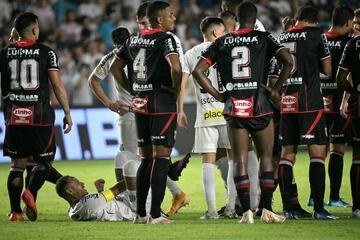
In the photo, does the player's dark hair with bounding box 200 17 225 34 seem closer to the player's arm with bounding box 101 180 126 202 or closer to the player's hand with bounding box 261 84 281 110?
the player's hand with bounding box 261 84 281 110

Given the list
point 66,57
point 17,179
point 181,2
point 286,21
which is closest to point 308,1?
point 181,2

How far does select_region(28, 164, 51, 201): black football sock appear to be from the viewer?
11.2 metres

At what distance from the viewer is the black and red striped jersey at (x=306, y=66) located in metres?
10.7

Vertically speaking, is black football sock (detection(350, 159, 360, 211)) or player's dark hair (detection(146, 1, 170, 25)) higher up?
player's dark hair (detection(146, 1, 170, 25))

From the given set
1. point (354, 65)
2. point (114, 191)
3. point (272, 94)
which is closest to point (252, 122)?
point (272, 94)

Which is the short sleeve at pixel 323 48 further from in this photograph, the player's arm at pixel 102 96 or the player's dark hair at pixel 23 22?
the player's dark hair at pixel 23 22

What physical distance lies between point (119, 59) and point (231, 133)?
152cm

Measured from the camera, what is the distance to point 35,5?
2362 cm

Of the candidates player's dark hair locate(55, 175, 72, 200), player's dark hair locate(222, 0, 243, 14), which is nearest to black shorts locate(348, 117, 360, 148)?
player's dark hair locate(222, 0, 243, 14)

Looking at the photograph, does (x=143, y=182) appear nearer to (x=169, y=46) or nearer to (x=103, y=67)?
(x=169, y=46)

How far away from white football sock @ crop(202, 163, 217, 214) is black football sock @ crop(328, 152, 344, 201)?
1.83 m

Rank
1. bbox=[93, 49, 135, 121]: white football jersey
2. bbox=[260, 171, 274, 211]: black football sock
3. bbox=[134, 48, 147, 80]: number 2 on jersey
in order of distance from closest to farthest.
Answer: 1. bbox=[260, 171, 274, 211]: black football sock
2. bbox=[134, 48, 147, 80]: number 2 on jersey
3. bbox=[93, 49, 135, 121]: white football jersey

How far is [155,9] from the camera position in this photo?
10305mm

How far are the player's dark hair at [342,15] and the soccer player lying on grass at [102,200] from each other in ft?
9.24
